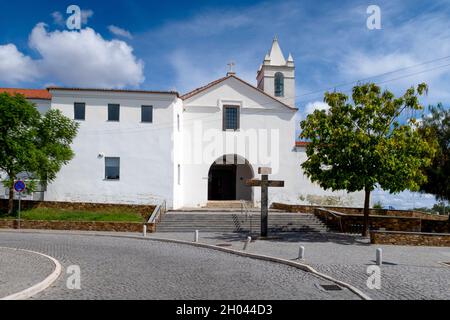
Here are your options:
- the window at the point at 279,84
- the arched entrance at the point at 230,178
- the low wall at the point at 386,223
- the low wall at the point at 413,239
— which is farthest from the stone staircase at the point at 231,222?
the window at the point at 279,84

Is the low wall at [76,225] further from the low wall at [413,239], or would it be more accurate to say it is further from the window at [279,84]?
the window at [279,84]

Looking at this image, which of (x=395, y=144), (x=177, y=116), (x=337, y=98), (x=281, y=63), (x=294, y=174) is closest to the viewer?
(x=395, y=144)

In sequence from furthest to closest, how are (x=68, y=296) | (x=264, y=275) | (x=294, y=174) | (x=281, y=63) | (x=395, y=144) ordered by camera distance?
(x=281, y=63) → (x=294, y=174) → (x=395, y=144) → (x=264, y=275) → (x=68, y=296)

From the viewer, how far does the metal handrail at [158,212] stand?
75.0 feet

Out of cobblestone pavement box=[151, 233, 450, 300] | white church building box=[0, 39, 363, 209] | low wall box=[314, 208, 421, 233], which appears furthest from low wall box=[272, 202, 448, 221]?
cobblestone pavement box=[151, 233, 450, 300]

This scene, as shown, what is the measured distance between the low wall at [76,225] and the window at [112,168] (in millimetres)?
5794

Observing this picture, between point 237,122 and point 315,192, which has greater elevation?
point 237,122

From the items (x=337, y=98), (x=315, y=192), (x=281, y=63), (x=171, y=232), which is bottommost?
(x=171, y=232)

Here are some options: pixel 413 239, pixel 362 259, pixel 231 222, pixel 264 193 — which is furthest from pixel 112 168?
pixel 413 239

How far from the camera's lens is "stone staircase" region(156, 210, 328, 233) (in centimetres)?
2298
